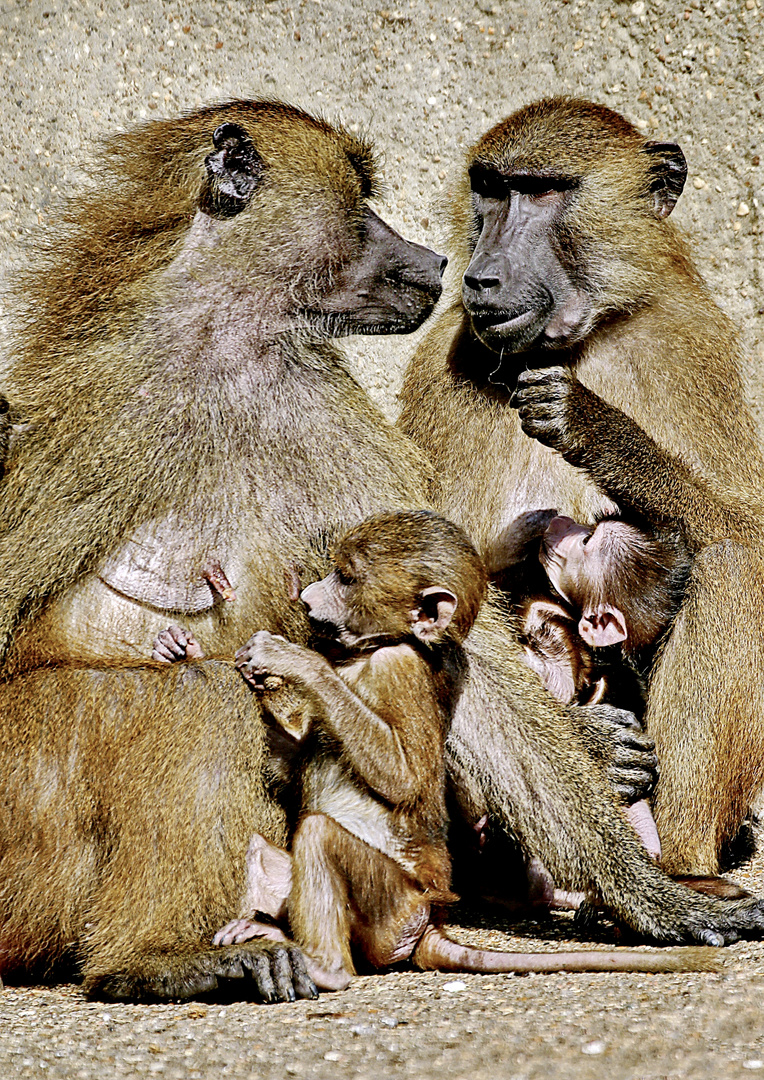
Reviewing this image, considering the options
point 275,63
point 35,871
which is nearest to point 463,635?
point 35,871

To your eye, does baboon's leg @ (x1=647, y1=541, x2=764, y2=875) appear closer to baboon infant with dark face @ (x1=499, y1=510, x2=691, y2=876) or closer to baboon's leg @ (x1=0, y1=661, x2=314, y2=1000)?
baboon infant with dark face @ (x1=499, y1=510, x2=691, y2=876)

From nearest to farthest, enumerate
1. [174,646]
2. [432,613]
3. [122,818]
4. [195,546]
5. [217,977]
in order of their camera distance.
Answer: [217,977]
[122,818]
[432,613]
[174,646]
[195,546]

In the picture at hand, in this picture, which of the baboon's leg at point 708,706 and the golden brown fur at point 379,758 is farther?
the baboon's leg at point 708,706

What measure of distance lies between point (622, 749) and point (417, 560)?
3.30ft

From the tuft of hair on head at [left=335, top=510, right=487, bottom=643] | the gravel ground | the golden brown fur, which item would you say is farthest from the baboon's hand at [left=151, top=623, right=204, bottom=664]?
the gravel ground

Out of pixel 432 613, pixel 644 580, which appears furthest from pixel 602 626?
pixel 432 613

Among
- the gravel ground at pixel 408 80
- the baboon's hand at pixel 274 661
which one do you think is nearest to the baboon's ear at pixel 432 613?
the baboon's hand at pixel 274 661

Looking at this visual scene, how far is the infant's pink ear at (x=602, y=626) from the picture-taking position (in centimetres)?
408

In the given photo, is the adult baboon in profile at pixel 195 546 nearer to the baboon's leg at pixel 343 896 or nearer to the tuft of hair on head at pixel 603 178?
the baboon's leg at pixel 343 896

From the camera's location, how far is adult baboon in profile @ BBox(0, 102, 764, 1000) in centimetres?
327

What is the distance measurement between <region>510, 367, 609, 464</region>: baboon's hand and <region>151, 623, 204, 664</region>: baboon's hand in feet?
3.83

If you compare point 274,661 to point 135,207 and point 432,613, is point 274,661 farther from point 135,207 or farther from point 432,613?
point 135,207

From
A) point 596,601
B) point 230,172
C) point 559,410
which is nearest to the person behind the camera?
point 230,172

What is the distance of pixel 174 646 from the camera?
3543 millimetres
